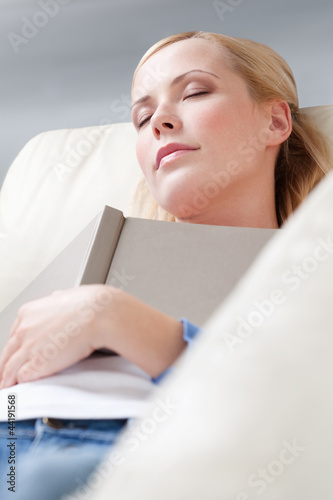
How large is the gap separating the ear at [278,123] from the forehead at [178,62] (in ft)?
0.47

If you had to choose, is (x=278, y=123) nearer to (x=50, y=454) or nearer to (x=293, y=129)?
(x=293, y=129)

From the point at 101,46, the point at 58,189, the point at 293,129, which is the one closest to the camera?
the point at 293,129

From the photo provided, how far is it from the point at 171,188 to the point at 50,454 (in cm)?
57

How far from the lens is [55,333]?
23.9 inches

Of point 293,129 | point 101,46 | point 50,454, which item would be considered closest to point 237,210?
point 293,129

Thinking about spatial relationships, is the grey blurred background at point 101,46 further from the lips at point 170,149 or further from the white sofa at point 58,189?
the lips at point 170,149

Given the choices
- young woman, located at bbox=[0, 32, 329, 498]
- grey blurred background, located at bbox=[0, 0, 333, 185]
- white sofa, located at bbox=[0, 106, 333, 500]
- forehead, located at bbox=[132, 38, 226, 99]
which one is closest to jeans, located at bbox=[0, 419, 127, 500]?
young woman, located at bbox=[0, 32, 329, 498]

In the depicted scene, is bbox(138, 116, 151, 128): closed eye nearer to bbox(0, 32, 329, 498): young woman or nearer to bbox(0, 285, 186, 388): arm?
bbox(0, 32, 329, 498): young woman

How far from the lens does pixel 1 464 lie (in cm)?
54

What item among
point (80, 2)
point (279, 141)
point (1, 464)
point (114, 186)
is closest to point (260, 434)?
point (1, 464)

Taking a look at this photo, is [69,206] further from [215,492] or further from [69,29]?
[215,492]

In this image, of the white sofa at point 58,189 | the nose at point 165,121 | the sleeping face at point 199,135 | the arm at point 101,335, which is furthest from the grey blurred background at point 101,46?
the arm at point 101,335

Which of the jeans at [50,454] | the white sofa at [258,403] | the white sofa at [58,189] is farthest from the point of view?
the white sofa at [58,189]

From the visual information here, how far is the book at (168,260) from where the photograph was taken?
71cm
